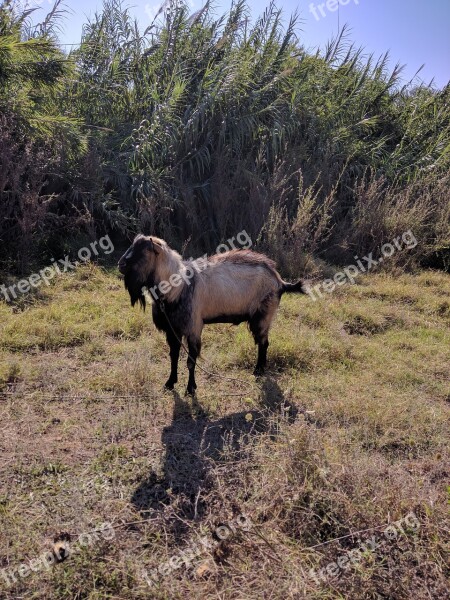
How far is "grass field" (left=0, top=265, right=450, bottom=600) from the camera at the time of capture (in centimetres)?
251

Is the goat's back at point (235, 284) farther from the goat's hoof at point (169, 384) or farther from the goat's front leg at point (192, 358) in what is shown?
the goat's hoof at point (169, 384)


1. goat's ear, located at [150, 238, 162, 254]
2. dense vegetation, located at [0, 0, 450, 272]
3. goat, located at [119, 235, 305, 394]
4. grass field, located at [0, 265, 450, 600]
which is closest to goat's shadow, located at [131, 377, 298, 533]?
Result: grass field, located at [0, 265, 450, 600]

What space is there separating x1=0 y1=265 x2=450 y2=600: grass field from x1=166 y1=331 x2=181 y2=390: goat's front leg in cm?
14

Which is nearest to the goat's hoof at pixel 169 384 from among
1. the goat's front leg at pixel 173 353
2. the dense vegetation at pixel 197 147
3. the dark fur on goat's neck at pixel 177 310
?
the goat's front leg at pixel 173 353

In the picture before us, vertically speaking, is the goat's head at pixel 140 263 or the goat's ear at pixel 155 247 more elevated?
the goat's ear at pixel 155 247

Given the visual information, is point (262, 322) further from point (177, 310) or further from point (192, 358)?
point (177, 310)

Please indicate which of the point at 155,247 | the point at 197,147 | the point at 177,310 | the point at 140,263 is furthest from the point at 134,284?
the point at 197,147

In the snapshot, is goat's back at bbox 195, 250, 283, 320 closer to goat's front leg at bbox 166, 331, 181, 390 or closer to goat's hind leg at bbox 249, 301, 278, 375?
goat's hind leg at bbox 249, 301, 278, 375

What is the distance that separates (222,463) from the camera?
3348 mm

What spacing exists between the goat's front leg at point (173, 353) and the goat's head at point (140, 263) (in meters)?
0.59

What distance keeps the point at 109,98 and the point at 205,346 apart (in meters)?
5.40

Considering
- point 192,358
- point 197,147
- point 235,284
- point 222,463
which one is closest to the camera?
point 222,463

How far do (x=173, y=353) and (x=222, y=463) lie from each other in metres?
1.30

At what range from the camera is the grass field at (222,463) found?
2510 mm
